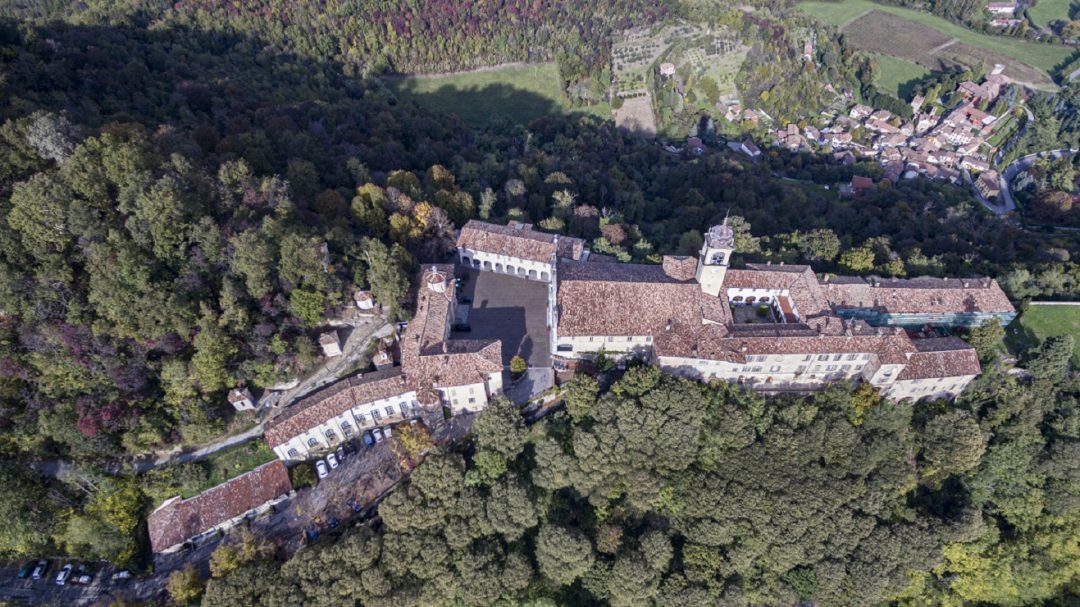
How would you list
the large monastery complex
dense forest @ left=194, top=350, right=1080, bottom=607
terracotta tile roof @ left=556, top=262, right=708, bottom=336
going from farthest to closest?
terracotta tile roof @ left=556, top=262, right=708, bottom=336 < the large monastery complex < dense forest @ left=194, top=350, right=1080, bottom=607

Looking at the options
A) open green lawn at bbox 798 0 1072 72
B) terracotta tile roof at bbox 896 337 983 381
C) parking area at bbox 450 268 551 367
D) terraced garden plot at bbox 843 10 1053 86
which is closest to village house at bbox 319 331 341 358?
parking area at bbox 450 268 551 367

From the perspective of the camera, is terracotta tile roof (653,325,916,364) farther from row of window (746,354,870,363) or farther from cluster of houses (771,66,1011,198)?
cluster of houses (771,66,1011,198)

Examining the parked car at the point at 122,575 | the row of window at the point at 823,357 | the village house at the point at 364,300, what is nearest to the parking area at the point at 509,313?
the village house at the point at 364,300

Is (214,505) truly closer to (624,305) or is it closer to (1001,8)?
(624,305)

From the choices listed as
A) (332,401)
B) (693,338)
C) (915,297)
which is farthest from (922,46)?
(332,401)

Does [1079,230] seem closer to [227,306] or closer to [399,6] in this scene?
[227,306]

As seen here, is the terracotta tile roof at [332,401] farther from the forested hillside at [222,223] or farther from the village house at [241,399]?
the forested hillside at [222,223]

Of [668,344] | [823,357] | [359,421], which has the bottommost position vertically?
[359,421]
